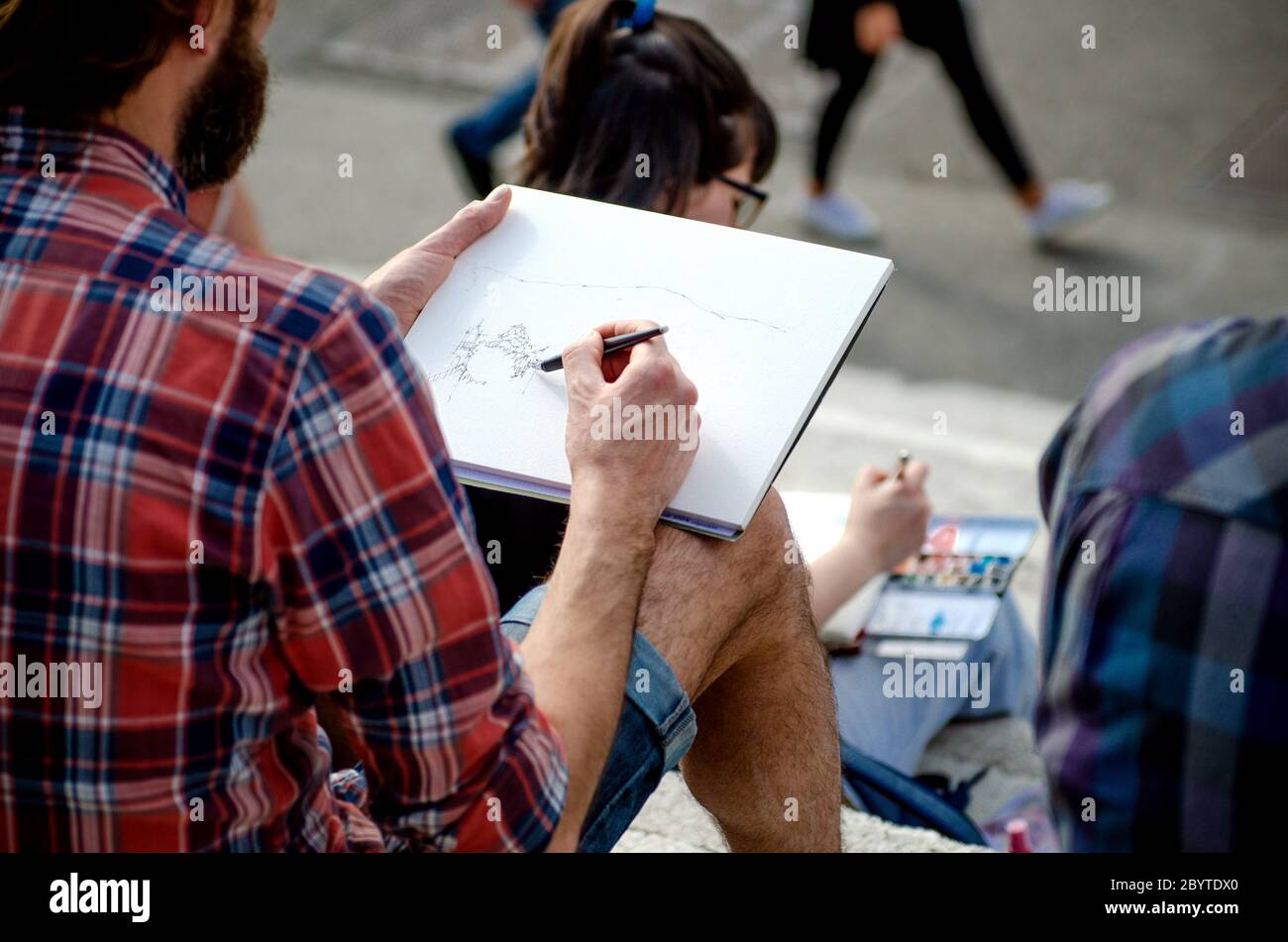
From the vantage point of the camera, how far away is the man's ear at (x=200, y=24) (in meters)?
1.10

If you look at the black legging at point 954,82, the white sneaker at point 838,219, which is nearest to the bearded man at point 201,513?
the black legging at point 954,82

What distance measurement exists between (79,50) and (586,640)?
67 cm

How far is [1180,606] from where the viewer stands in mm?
945

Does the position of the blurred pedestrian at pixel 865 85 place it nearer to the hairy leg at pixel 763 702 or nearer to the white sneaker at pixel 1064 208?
the white sneaker at pixel 1064 208

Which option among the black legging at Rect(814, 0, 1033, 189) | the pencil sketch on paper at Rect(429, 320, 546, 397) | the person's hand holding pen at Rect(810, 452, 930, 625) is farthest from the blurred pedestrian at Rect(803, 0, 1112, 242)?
the pencil sketch on paper at Rect(429, 320, 546, 397)

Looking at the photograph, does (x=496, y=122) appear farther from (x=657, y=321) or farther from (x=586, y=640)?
(x=586, y=640)

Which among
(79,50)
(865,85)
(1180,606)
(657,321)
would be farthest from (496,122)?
(1180,606)

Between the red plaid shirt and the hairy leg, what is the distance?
1.38ft

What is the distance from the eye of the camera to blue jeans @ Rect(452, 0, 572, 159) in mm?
3842

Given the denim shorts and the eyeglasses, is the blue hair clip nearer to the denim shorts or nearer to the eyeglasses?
the eyeglasses

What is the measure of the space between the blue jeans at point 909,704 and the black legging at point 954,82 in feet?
7.39
